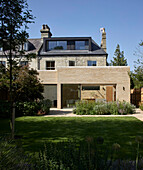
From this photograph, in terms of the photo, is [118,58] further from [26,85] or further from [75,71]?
[26,85]

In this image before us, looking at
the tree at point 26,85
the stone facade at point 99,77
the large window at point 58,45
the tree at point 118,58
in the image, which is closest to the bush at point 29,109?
the tree at point 26,85

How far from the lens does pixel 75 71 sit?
1792 centimetres

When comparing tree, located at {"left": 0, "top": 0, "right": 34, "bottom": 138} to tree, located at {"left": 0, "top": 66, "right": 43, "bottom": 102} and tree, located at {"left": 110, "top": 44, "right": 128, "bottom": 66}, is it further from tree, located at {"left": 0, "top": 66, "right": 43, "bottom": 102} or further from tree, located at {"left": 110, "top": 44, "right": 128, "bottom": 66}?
tree, located at {"left": 110, "top": 44, "right": 128, "bottom": 66}

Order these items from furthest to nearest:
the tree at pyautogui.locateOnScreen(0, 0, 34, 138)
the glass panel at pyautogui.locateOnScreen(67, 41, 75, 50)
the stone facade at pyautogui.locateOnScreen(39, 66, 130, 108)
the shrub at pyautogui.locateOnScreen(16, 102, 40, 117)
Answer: the glass panel at pyautogui.locateOnScreen(67, 41, 75, 50)
the stone facade at pyautogui.locateOnScreen(39, 66, 130, 108)
the shrub at pyautogui.locateOnScreen(16, 102, 40, 117)
the tree at pyautogui.locateOnScreen(0, 0, 34, 138)

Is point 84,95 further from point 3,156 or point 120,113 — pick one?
point 3,156

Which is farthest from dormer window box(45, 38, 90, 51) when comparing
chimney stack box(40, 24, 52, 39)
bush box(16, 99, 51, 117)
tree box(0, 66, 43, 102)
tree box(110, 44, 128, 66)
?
tree box(110, 44, 128, 66)

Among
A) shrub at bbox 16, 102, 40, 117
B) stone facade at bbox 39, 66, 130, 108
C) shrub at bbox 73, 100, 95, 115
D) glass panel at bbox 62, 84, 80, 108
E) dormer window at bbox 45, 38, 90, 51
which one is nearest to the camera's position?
shrub at bbox 16, 102, 40, 117

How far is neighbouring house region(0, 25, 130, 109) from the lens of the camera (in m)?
17.6

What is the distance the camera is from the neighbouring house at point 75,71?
17.6 metres

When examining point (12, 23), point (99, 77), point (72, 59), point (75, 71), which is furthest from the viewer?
point (72, 59)

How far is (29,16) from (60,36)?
2014cm

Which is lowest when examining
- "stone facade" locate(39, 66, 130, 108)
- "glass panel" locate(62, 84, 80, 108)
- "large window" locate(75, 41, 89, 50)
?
"glass panel" locate(62, 84, 80, 108)

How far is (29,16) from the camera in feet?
19.2

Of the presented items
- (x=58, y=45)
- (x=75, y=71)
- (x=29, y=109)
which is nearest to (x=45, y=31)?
(x=58, y=45)
